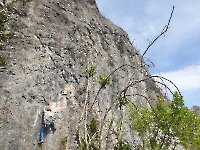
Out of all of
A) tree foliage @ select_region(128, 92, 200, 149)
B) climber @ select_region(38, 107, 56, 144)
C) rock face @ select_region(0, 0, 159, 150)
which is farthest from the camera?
climber @ select_region(38, 107, 56, 144)

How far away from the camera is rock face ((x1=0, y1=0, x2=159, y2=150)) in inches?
448

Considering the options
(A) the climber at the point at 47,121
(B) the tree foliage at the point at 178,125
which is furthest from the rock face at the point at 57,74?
(B) the tree foliage at the point at 178,125

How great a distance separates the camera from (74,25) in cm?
1777

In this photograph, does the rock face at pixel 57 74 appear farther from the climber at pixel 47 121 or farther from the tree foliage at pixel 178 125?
the tree foliage at pixel 178 125

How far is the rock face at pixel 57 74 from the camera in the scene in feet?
37.4

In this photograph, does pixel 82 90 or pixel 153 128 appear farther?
pixel 82 90

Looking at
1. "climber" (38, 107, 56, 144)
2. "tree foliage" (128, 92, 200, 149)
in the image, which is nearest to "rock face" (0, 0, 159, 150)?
"climber" (38, 107, 56, 144)

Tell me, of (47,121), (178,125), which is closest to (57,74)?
(47,121)

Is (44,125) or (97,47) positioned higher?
(97,47)

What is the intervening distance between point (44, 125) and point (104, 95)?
5.59 meters

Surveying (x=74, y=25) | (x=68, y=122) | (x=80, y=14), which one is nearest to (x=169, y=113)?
(x=68, y=122)

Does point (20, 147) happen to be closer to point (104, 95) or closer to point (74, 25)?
point (104, 95)

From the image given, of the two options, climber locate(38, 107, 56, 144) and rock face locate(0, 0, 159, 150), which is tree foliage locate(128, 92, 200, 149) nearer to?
rock face locate(0, 0, 159, 150)

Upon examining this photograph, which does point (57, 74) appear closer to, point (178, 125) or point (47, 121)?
point (47, 121)
